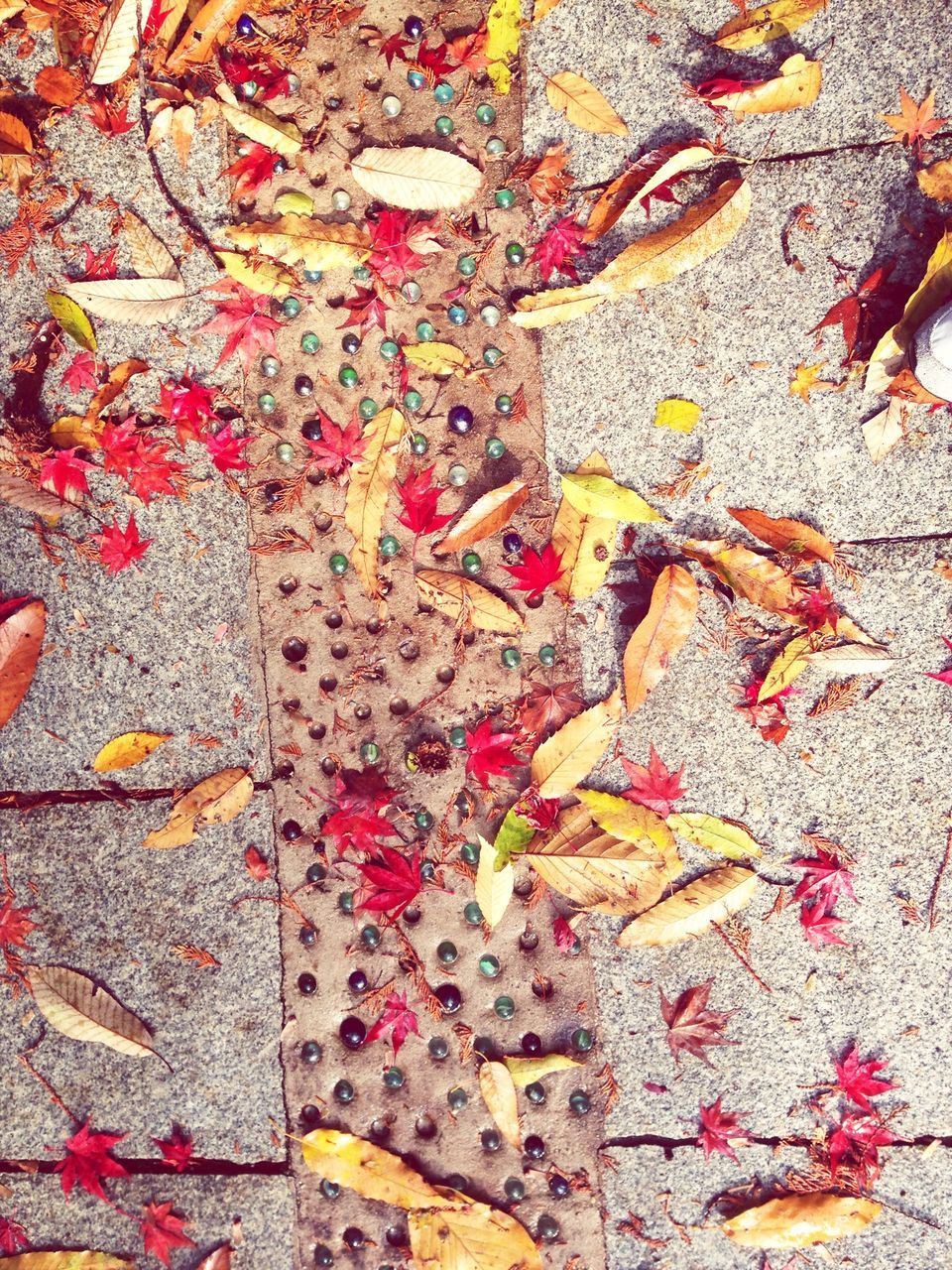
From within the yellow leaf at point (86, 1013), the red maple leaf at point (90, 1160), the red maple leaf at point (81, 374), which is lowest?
the red maple leaf at point (90, 1160)

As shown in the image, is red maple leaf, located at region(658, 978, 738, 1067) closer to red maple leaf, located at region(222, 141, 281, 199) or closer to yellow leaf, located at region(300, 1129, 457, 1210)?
yellow leaf, located at region(300, 1129, 457, 1210)

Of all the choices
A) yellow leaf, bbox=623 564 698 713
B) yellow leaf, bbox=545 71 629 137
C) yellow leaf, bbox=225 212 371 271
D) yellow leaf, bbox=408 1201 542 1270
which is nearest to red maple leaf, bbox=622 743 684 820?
yellow leaf, bbox=623 564 698 713

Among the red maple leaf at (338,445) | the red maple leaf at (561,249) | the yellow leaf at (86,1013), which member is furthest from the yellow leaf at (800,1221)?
the red maple leaf at (561,249)

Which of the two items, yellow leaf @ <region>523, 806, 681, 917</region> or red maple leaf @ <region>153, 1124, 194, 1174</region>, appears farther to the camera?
red maple leaf @ <region>153, 1124, 194, 1174</region>

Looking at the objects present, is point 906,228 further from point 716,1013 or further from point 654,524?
point 716,1013

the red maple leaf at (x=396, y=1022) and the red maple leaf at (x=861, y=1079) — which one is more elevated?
the red maple leaf at (x=861, y=1079)

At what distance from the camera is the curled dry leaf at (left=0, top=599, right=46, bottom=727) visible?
6.91ft

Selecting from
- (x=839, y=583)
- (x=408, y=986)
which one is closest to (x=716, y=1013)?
(x=408, y=986)

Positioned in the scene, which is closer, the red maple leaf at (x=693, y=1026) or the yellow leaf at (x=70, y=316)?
the red maple leaf at (x=693, y=1026)

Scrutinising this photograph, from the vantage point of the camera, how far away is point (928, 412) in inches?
78.7

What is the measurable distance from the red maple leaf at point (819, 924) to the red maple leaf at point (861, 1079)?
9.6 inches

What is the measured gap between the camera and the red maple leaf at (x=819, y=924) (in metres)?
2.01

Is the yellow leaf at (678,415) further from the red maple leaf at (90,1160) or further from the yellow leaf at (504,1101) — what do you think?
the red maple leaf at (90,1160)

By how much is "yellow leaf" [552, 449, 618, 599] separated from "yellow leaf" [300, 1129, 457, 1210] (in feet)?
4.55
